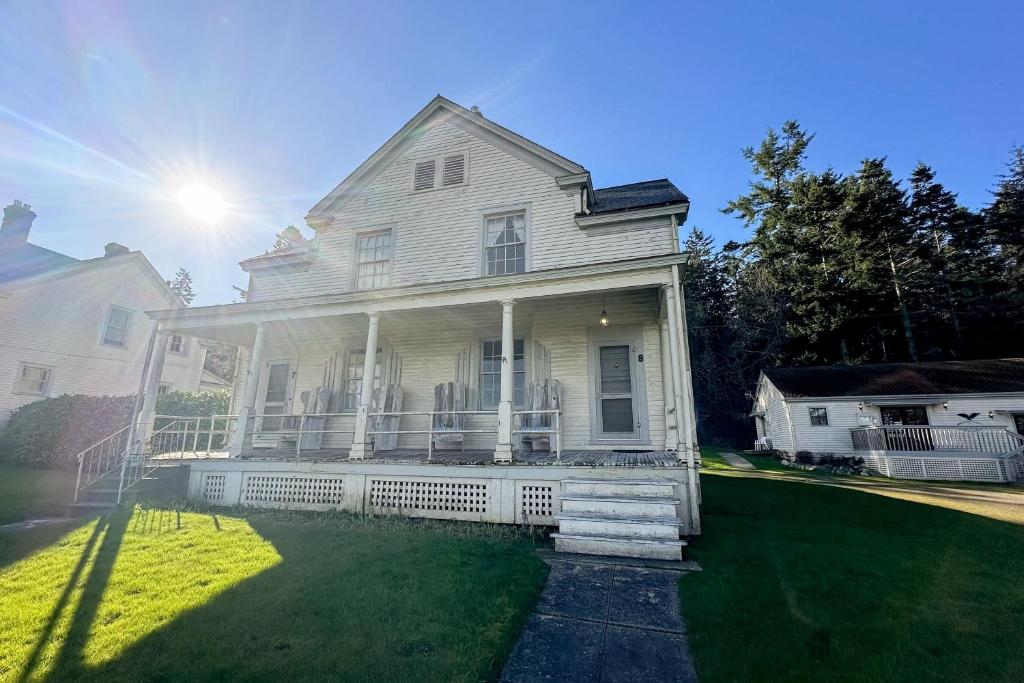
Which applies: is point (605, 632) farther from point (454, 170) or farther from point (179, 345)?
point (179, 345)

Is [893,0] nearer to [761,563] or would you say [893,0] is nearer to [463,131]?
[463,131]

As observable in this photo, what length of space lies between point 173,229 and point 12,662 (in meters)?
18.0

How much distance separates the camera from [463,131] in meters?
10.7

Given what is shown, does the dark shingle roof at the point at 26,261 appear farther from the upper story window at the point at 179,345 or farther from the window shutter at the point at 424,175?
the window shutter at the point at 424,175

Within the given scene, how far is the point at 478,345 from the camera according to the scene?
10062 millimetres

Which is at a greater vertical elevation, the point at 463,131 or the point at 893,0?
the point at 893,0

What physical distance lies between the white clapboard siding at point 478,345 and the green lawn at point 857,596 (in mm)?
3172

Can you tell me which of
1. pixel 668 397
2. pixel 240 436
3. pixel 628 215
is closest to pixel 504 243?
pixel 628 215

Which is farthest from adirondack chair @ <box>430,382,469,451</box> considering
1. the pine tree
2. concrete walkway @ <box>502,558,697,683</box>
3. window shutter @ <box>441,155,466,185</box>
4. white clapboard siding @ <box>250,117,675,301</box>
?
the pine tree

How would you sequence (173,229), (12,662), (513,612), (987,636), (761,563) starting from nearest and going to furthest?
(12,662), (987,636), (513,612), (761,563), (173,229)

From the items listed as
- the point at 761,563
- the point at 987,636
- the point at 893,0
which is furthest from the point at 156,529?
the point at 893,0

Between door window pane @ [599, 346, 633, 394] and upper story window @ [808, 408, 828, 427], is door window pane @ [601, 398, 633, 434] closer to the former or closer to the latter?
door window pane @ [599, 346, 633, 394]

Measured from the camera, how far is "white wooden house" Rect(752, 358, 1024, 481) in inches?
574

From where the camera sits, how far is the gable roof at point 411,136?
32.6 ft
